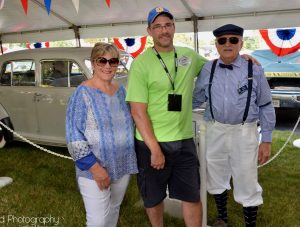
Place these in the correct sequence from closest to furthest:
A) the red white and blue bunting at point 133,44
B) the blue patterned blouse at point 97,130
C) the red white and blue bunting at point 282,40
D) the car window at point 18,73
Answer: the blue patterned blouse at point 97,130
the car window at point 18,73
the red white and blue bunting at point 282,40
the red white and blue bunting at point 133,44

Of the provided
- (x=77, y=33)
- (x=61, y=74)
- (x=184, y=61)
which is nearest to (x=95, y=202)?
(x=184, y=61)

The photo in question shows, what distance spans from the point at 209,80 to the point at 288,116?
6456 millimetres

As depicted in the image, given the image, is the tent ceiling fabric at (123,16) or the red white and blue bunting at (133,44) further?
the red white and blue bunting at (133,44)

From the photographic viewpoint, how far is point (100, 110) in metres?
1.98

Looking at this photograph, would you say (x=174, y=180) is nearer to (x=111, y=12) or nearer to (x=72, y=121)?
(x=72, y=121)

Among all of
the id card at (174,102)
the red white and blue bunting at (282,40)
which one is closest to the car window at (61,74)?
the id card at (174,102)

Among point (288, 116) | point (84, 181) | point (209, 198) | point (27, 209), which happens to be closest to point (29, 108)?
point (27, 209)

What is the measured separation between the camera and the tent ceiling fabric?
218 inches

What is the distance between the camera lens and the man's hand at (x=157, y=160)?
2.17 meters

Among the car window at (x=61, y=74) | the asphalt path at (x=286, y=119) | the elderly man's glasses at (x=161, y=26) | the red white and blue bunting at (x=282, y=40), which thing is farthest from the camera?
the asphalt path at (x=286, y=119)

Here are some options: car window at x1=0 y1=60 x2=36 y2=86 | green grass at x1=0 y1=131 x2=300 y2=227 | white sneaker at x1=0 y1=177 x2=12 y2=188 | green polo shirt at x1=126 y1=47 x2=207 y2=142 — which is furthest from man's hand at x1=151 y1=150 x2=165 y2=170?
car window at x1=0 y1=60 x2=36 y2=86

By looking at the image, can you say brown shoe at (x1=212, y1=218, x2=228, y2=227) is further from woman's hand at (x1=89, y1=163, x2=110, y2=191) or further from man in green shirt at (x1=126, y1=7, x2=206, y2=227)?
woman's hand at (x1=89, y1=163, x2=110, y2=191)

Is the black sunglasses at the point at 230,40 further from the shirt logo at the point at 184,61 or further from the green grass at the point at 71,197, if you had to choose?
the green grass at the point at 71,197

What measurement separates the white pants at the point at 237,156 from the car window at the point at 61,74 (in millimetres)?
3069
